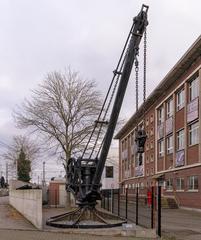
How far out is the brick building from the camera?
39656 millimetres

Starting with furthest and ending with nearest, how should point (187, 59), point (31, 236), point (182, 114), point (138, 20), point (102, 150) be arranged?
point (182, 114), point (187, 59), point (102, 150), point (138, 20), point (31, 236)

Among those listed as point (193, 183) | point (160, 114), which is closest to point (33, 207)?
point (193, 183)

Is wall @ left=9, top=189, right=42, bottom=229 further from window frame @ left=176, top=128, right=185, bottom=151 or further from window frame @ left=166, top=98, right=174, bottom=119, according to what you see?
window frame @ left=166, top=98, right=174, bottom=119

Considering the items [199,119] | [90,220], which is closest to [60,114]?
[199,119]

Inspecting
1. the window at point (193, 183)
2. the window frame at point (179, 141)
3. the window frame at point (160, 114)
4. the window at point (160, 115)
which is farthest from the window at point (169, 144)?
the window at point (193, 183)

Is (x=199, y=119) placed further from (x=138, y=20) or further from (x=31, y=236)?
(x=31, y=236)

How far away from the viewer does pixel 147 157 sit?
61781 mm

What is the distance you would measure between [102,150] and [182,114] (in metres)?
25.0

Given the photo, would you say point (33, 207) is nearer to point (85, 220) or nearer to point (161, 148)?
point (85, 220)

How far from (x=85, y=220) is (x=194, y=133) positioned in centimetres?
2168

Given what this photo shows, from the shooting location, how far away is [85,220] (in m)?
20.5

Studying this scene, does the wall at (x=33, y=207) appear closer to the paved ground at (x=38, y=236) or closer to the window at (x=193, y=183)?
the paved ground at (x=38, y=236)

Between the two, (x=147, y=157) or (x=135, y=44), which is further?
(x=147, y=157)

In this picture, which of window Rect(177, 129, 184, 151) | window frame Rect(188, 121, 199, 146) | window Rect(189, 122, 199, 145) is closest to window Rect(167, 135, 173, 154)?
window Rect(177, 129, 184, 151)
